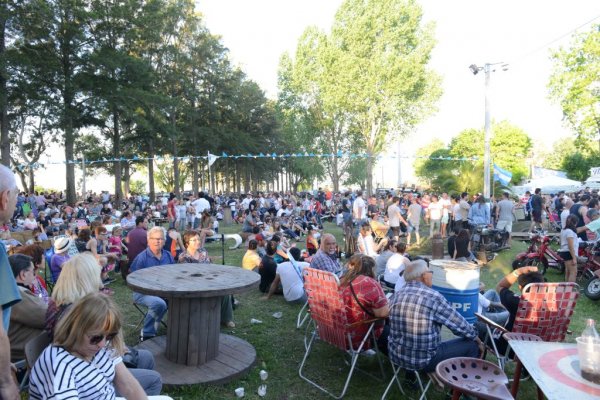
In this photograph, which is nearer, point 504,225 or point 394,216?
point 504,225

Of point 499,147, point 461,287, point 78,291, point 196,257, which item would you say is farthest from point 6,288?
point 499,147

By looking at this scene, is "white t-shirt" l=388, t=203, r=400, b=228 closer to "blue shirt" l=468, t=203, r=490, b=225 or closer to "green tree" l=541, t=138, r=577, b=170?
"blue shirt" l=468, t=203, r=490, b=225

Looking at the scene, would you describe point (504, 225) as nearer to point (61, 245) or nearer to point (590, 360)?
point (590, 360)

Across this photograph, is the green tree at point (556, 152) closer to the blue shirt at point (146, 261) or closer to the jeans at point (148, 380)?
the blue shirt at point (146, 261)

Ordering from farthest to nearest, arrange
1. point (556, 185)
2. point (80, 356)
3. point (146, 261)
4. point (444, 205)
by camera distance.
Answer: point (556, 185), point (444, 205), point (146, 261), point (80, 356)

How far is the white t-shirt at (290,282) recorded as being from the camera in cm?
667

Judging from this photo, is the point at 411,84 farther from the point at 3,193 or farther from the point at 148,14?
the point at 3,193

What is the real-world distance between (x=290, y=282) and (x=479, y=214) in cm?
813

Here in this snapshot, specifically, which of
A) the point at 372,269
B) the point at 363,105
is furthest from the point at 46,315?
the point at 363,105

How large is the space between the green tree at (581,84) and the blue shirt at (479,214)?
22553mm

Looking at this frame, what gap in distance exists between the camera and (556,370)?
2455 mm

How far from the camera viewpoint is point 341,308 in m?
3.85

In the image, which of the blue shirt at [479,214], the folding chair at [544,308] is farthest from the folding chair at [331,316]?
the blue shirt at [479,214]

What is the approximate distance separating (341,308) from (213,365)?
4.92 ft
